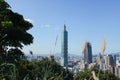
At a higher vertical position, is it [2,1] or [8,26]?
[2,1]

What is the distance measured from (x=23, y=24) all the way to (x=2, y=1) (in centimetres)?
287

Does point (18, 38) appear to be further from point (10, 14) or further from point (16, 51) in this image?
point (10, 14)

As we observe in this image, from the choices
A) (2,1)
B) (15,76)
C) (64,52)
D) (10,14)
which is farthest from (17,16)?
(15,76)

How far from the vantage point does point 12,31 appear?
23.3 metres

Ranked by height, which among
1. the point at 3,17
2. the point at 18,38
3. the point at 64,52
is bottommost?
the point at 64,52

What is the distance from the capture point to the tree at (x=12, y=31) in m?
22.8

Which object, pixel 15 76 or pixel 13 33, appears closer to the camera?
pixel 15 76

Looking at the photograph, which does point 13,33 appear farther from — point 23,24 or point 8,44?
point 23,24

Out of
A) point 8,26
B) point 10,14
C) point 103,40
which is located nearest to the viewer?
point 103,40

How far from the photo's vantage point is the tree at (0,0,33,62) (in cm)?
2281

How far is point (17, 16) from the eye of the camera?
2644 cm

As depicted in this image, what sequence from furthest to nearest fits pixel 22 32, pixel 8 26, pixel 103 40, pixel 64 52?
pixel 22 32, pixel 8 26, pixel 64 52, pixel 103 40

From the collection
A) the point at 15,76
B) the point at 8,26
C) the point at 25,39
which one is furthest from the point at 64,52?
the point at 25,39

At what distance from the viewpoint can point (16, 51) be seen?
2367 cm
